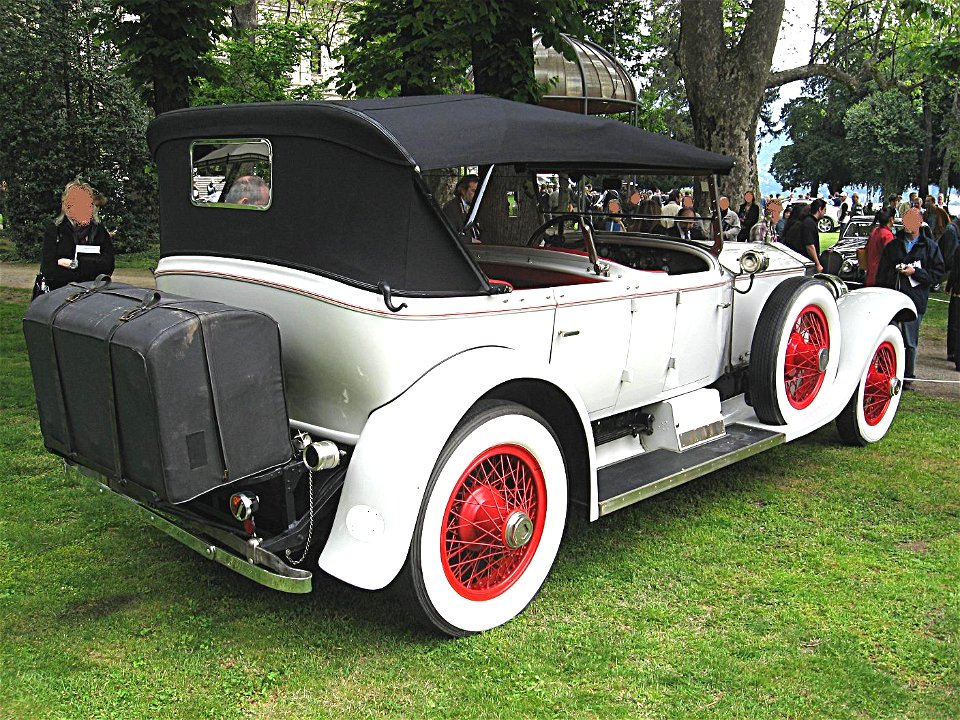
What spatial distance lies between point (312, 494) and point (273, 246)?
112cm

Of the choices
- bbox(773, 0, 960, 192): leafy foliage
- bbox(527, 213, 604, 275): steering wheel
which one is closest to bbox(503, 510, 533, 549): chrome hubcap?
bbox(527, 213, 604, 275): steering wheel

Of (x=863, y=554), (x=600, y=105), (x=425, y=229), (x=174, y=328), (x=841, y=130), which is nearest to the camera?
(x=174, y=328)

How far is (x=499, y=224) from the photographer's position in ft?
18.7

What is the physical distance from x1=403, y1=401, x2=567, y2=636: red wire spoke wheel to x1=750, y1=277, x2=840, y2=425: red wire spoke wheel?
→ 1934mm

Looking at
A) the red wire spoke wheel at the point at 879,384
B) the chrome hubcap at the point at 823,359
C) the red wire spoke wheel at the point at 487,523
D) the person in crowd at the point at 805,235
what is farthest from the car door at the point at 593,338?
the person in crowd at the point at 805,235

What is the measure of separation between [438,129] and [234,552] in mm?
1991

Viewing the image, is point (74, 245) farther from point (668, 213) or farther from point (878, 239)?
point (878, 239)

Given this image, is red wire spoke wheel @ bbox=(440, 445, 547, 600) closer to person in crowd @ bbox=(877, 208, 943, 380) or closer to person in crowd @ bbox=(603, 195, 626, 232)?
person in crowd @ bbox=(603, 195, 626, 232)

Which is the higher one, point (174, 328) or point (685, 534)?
point (174, 328)

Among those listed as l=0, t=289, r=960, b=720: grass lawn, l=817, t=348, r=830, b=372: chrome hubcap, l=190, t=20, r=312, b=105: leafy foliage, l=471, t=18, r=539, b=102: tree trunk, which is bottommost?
l=0, t=289, r=960, b=720: grass lawn

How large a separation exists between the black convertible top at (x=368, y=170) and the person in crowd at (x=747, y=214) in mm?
8586

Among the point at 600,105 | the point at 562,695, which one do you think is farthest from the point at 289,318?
the point at 600,105

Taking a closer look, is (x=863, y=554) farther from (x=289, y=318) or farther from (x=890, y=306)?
(x=289, y=318)

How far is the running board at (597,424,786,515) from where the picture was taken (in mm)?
4426
